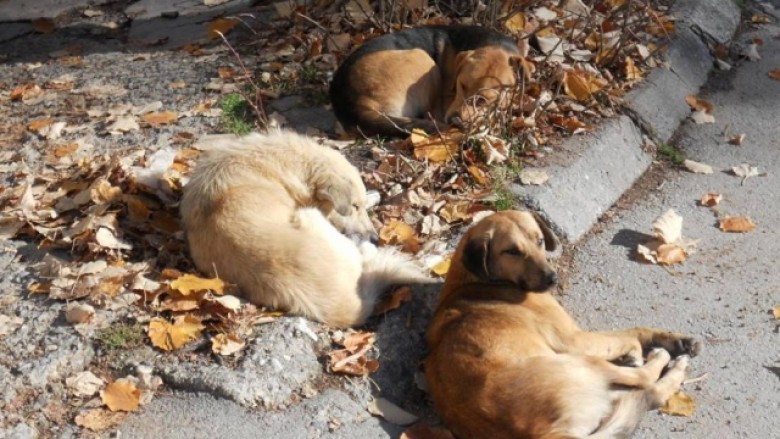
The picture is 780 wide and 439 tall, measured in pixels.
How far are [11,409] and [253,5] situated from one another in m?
6.15

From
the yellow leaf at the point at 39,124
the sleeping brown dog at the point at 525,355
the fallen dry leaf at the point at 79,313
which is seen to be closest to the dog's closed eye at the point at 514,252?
the sleeping brown dog at the point at 525,355

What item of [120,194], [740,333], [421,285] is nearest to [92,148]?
[120,194]

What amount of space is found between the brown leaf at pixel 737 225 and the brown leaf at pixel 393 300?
2.40m

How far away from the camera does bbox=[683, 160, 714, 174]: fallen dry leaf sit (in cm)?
732

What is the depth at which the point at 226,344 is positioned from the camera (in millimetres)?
4930

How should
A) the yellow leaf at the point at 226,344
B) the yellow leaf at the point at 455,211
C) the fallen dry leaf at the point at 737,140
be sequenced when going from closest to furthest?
the yellow leaf at the point at 226,344 → the yellow leaf at the point at 455,211 → the fallen dry leaf at the point at 737,140

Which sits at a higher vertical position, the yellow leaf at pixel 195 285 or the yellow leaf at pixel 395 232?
the yellow leaf at pixel 195 285

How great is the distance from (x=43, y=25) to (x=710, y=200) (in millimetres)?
7032

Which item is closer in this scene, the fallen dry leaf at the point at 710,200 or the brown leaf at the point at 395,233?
the brown leaf at the point at 395,233


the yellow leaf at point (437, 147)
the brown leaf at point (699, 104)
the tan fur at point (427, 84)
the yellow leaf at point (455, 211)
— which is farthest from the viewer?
the brown leaf at point (699, 104)

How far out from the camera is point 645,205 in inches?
271

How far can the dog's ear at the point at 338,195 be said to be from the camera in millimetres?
5730

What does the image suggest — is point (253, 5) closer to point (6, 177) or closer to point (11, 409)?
point (6, 177)

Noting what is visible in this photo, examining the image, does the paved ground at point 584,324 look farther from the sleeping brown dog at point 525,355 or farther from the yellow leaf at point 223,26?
the yellow leaf at point 223,26
